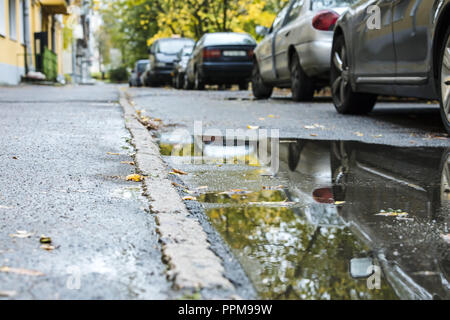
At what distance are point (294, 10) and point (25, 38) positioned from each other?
17662 mm

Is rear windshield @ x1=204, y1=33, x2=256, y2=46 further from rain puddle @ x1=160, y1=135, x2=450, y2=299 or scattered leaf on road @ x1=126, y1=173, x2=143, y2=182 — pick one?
scattered leaf on road @ x1=126, y1=173, x2=143, y2=182

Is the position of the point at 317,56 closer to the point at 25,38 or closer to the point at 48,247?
the point at 48,247

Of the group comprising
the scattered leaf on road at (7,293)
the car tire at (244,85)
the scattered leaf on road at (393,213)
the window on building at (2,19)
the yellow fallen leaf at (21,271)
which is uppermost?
the window on building at (2,19)

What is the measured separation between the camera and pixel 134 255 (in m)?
2.56

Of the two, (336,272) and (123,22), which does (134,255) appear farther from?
(123,22)

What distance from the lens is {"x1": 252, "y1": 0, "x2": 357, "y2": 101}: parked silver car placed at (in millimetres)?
10633

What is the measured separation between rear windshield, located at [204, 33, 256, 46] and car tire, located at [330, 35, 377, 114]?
1102 centimetres

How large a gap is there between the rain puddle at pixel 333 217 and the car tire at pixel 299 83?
19.9 ft

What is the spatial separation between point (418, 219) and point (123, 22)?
2339 inches

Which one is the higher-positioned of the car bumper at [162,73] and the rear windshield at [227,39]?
the rear windshield at [227,39]

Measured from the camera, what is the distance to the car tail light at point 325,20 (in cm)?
1061

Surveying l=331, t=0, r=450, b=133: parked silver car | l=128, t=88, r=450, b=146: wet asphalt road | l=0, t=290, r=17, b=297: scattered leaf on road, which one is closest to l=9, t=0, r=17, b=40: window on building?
l=128, t=88, r=450, b=146: wet asphalt road

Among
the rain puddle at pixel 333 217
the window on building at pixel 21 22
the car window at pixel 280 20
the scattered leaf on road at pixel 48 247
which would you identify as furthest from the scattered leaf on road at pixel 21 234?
the window on building at pixel 21 22

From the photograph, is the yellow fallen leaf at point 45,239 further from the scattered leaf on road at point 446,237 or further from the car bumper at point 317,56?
the car bumper at point 317,56
